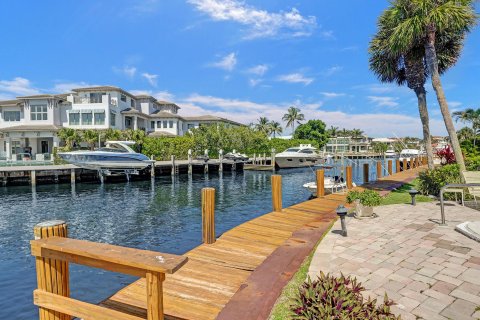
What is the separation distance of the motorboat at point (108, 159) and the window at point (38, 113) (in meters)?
17.5

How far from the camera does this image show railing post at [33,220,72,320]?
3.69 metres

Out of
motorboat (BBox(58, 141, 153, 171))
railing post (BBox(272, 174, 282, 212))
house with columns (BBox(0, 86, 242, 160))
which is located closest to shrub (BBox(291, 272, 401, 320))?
railing post (BBox(272, 174, 282, 212))

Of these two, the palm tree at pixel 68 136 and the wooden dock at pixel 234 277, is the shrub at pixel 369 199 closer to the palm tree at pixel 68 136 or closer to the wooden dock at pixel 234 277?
the wooden dock at pixel 234 277

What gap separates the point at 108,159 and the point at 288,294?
1282 inches

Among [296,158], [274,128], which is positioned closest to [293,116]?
[274,128]

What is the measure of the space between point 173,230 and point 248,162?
42.8 metres

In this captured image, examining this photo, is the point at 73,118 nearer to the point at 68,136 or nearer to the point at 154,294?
the point at 68,136

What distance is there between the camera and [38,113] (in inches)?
1802

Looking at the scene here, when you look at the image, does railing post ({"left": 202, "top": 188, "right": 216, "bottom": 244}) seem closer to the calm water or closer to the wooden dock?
the wooden dock

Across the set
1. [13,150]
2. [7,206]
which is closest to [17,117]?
[13,150]

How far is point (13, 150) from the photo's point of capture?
45.2 meters

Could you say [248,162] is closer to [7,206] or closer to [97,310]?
[7,206]

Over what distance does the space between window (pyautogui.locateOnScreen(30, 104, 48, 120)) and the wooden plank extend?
167ft

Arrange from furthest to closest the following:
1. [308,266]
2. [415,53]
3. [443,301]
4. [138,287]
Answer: [415,53] → [308,266] → [138,287] → [443,301]
